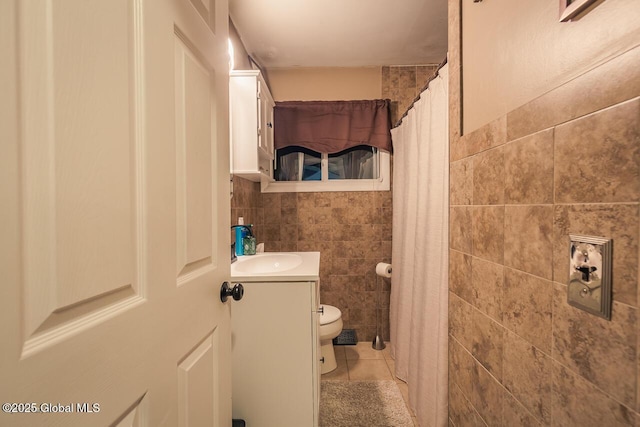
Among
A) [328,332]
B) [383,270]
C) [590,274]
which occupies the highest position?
[590,274]

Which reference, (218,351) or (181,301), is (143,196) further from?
(218,351)

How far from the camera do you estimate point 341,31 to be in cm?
191

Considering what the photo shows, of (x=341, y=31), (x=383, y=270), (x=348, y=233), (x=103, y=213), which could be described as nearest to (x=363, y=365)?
(x=383, y=270)

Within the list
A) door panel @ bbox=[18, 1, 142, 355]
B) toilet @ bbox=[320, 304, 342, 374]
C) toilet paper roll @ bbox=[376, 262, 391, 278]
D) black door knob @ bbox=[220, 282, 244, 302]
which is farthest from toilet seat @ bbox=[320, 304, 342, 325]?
door panel @ bbox=[18, 1, 142, 355]

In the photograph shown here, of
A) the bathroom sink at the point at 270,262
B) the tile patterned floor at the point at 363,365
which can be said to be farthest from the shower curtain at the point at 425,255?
the bathroom sink at the point at 270,262

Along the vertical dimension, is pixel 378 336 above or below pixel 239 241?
below

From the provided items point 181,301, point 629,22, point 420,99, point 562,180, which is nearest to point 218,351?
point 181,301

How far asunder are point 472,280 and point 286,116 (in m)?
2.06

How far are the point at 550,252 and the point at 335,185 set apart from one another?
1.96 m

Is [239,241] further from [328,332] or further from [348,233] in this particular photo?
[348,233]

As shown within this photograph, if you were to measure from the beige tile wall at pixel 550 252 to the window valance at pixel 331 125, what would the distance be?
158 cm

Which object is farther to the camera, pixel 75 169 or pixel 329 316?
pixel 329 316

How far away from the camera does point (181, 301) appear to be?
1.88ft

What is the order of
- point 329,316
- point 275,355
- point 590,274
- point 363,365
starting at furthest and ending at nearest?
point 363,365, point 329,316, point 275,355, point 590,274
